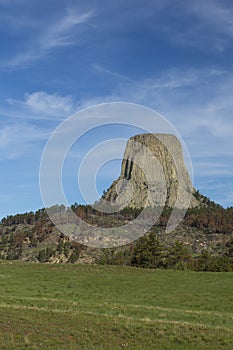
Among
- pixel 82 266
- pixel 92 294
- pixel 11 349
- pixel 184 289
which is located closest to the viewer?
pixel 11 349

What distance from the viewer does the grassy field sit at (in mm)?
18391

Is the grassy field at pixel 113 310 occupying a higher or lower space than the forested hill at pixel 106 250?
lower

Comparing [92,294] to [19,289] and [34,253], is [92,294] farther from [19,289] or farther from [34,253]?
[34,253]

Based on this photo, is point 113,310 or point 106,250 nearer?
point 113,310

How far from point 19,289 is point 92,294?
→ 586 cm

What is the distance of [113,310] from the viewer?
26.3 metres

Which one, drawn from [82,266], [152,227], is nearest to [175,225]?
[152,227]

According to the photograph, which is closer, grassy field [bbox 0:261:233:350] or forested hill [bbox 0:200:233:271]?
grassy field [bbox 0:261:233:350]

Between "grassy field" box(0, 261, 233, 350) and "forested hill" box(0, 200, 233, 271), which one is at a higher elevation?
"forested hill" box(0, 200, 233, 271)

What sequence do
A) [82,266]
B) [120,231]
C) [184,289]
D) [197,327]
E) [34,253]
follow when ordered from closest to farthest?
[197,327], [184,289], [82,266], [34,253], [120,231]

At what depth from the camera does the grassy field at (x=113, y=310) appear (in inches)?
724

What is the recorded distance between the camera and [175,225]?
190 meters

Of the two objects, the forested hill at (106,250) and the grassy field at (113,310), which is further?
the forested hill at (106,250)

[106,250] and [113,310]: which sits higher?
[106,250]
